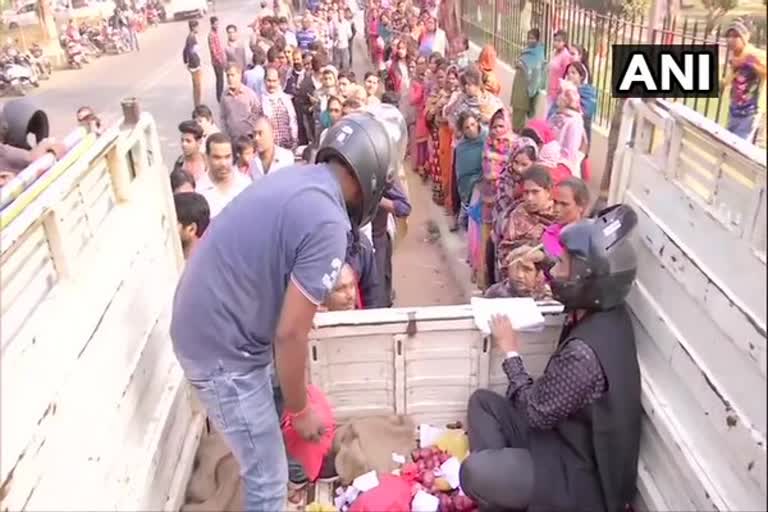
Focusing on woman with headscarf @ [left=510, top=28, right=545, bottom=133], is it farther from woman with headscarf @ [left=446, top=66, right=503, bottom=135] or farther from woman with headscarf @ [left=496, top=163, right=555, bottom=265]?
woman with headscarf @ [left=496, top=163, right=555, bottom=265]

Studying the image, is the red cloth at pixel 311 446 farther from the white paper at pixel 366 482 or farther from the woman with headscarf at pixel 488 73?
the woman with headscarf at pixel 488 73

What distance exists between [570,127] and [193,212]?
10.8 feet

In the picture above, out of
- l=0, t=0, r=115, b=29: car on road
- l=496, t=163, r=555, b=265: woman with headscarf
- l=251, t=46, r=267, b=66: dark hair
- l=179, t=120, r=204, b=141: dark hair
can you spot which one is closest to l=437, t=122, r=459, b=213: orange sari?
l=179, t=120, r=204, b=141: dark hair

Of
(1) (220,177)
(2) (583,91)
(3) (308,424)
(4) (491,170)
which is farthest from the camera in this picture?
(2) (583,91)

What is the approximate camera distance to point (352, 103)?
246 inches

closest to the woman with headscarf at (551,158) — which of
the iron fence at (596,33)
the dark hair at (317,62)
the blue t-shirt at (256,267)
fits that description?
the iron fence at (596,33)

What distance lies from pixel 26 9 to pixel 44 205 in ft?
83.0

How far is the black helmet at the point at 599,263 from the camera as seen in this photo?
2488 mm

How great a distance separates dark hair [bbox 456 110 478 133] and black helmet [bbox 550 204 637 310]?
132 inches

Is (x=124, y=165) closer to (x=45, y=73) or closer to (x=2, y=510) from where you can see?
(x=2, y=510)

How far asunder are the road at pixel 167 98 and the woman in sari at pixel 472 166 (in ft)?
1.71

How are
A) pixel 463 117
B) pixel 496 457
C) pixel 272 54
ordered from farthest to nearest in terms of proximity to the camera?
pixel 272 54, pixel 463 117, pixel 496 457

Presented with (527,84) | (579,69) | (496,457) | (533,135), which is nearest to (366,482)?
(496,457)

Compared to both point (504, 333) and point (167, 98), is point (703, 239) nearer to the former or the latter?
point (504, 333)
